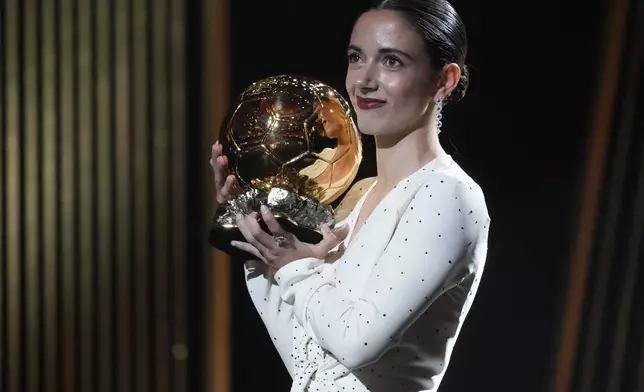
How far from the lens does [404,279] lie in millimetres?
900

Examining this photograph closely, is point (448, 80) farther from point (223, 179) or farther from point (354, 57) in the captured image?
point (223, 179)

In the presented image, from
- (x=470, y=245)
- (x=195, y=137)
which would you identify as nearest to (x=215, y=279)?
(x=195, y=137)

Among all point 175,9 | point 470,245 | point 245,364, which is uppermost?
point 175,9

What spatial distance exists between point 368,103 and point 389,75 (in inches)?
1.7

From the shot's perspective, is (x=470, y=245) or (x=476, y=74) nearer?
(x=470, y=245)

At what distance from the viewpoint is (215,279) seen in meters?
1.94

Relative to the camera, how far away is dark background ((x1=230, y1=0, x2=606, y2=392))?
5.05 ft
